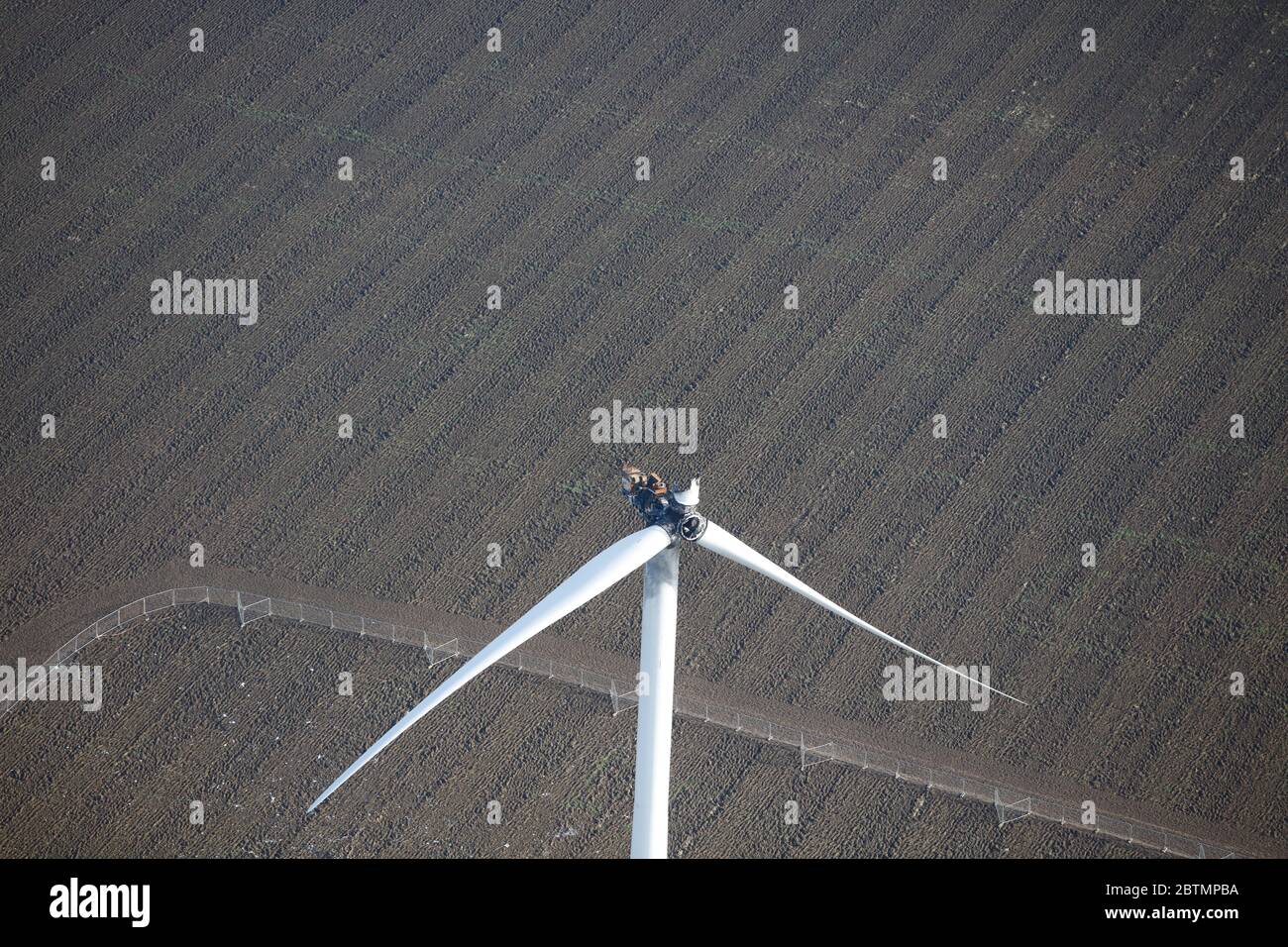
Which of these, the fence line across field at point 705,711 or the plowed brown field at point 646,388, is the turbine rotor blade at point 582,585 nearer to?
the plowed brown field at point 646,388

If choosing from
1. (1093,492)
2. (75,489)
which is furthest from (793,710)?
(75,489)

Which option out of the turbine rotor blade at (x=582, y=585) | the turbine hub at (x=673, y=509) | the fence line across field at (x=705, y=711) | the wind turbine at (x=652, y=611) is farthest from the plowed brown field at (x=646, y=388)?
the turbine hub at (x=673, y=509)

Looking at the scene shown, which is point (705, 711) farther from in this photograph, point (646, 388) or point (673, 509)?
point (673, 509)

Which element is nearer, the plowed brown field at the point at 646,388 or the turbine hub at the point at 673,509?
the turbine hub at the point at 673,509

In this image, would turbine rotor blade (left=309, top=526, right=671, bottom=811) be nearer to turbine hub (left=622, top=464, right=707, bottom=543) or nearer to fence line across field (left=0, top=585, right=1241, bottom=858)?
turbine hub (left=622, top=464, right=707, bottom=543)

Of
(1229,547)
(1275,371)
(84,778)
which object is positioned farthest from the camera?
(1275,371)

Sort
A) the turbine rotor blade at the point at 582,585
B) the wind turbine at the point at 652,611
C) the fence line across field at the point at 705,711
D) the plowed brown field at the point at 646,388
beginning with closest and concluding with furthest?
the turbine rotor blade at the point at 582,585 < the wind turbine at the point at 652,611 < the fence line across field at the point at 705,711 < the plowed brown field at the point at 646,388

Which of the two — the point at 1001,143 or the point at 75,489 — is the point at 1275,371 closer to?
the point at 1001,143

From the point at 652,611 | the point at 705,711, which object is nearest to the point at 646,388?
the point at 705,711
